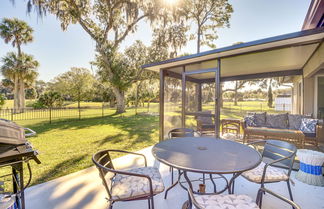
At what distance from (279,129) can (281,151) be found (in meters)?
3.17

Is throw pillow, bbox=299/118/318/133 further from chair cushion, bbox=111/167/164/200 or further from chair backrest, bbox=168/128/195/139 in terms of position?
chair cushion, bbox=111/167/164/200

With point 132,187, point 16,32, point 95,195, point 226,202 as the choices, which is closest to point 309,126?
point 226,202

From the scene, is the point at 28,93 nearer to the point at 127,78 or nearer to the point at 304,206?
the point at 127,78

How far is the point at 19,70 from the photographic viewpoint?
41.7 ft

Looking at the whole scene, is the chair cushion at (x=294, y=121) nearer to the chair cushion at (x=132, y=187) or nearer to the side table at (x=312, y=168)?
the side table at (x=312, y=168)

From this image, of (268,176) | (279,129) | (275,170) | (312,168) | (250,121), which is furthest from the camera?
(250,121)

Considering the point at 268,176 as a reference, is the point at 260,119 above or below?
above

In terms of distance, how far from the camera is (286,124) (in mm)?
4945

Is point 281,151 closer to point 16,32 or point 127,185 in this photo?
point 127,185

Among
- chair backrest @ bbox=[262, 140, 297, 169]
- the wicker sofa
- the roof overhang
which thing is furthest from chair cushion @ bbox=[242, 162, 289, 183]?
the wicker sofa

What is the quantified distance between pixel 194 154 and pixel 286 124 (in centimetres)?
501

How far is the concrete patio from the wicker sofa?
1.88 meters

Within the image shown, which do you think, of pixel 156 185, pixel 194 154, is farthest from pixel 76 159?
pixel 194 154

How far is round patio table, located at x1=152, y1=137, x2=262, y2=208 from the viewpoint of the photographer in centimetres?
134
